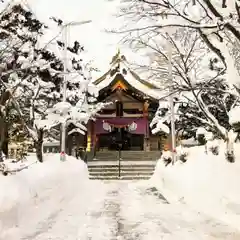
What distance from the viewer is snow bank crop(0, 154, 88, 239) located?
8312mm

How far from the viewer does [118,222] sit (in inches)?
389

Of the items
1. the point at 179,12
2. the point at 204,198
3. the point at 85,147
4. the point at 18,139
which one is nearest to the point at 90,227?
the point at 204,198

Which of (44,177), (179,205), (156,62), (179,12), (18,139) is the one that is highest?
(156,62)

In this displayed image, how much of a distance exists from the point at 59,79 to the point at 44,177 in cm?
1021

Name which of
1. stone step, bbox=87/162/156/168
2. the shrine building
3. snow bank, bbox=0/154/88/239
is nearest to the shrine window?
the shrine building

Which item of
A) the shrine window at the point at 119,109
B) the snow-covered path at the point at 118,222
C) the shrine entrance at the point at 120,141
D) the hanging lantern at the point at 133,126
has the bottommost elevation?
the snow-covered path at the point at 118,222

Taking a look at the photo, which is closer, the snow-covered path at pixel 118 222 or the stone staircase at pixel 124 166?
the snow-covered path at pixel 118 222

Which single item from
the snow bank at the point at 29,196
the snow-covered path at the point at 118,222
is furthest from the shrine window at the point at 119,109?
the snow-covered path at the point at 118,222

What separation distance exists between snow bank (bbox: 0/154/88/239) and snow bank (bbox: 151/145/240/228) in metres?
4.09

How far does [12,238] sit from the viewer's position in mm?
7715

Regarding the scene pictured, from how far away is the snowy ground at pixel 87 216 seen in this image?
8.27 meters

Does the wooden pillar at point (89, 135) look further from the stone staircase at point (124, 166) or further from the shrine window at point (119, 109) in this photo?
the shrine window at point (119, 109)

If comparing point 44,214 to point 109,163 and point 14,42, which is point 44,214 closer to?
point 14,42

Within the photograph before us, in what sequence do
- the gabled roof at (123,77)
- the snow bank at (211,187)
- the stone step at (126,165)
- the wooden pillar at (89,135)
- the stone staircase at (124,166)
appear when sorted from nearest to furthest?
1. the snow bank at (211,187)
2. the stone staircase at (124,166)
3. the stone step at (126,165)
4. the gabled roof at (123,77)
5. the wooden pillar at (89,135)
